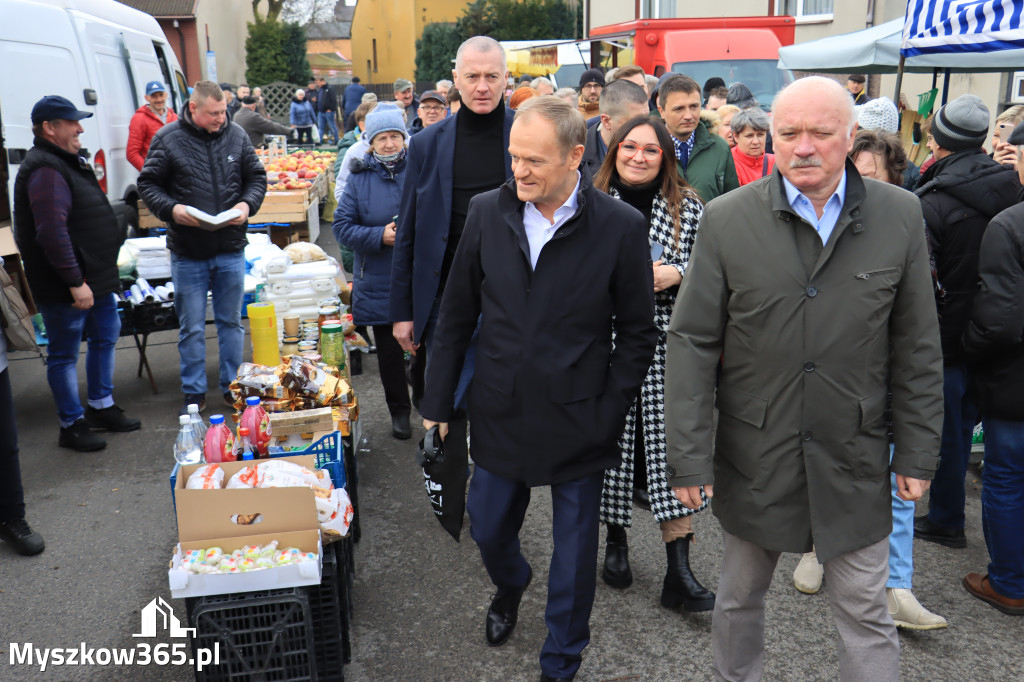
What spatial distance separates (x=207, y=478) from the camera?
130 inches

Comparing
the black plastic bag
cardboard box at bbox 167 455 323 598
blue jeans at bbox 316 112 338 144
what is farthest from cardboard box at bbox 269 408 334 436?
blue jeans at bbox 316 112 338 144

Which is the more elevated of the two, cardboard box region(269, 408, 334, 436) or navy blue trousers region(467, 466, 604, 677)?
cardboard box region(269, 408, 334, 436)

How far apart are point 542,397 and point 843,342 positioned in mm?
989

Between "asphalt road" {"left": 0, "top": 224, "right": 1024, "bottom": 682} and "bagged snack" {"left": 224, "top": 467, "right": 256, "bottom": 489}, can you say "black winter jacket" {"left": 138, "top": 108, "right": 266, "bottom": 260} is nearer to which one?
"asphalt road" {"left": 0, "top": 224, "right": 1024, "bottom": 682}

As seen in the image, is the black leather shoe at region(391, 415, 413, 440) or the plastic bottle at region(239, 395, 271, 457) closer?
the plastic bottle at region(239, 395, 271, 457)

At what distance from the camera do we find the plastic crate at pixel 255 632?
2977 mm

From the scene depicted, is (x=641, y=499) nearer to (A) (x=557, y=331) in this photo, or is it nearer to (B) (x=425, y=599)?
(B) (x=425, y=599)

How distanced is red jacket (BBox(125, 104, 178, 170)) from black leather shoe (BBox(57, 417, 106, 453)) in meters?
4.74

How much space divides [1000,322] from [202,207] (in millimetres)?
4784

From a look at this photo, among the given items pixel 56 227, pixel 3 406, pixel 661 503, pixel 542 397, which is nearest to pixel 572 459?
pixel 542 397

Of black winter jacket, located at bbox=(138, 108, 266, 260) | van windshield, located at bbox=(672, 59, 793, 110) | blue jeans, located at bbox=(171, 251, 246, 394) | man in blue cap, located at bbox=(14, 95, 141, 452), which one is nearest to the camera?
man in blue cap, located at bbox=(14, 95, 141, 452)

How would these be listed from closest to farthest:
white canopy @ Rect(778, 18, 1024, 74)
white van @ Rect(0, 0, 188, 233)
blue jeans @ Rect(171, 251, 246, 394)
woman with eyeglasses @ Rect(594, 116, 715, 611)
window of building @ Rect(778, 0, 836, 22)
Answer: woman with eyeglasses @ Rect(594, 116, 715, 611)
blue jeans @ Rect(171, 251, 246, 394)
white van @ Rect(0, 0, 188, 233)
white canopy @ Rect(778, 18, 1024, 74)
window of building @ Rect(778, 0, 836, 22)

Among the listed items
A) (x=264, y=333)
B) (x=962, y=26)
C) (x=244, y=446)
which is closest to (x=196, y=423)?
(x=244, y=446)

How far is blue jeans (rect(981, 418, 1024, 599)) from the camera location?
371 centimetres
